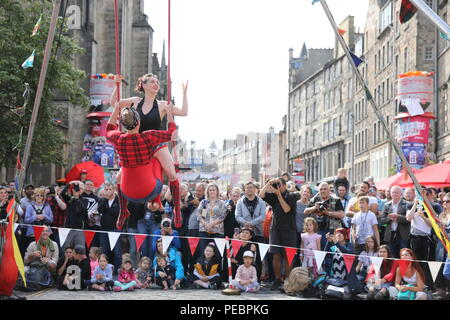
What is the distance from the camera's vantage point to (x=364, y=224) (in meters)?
12.2

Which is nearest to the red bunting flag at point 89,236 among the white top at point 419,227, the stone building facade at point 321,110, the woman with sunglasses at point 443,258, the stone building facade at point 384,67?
the white top at point 419,227

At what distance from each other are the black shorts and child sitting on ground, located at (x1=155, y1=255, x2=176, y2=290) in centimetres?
169

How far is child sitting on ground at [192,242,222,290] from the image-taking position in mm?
12680

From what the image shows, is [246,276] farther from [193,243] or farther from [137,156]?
[137,156]

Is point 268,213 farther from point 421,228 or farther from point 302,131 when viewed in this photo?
point 302,131

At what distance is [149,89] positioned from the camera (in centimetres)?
785

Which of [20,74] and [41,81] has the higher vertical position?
[20,74]

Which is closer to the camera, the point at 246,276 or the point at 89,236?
the point at 89,236

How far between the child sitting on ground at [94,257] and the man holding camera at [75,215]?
211 millimetres

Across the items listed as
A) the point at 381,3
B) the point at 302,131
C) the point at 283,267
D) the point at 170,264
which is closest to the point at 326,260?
the point at 283,267

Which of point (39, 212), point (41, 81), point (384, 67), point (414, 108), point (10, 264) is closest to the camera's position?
point (41, 81)

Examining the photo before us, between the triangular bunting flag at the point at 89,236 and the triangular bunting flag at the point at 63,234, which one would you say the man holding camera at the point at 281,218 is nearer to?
the triangular bunting flag at the point at 89,236

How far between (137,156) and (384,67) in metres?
44.8

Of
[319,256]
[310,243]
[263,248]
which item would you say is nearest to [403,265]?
[319,256]
